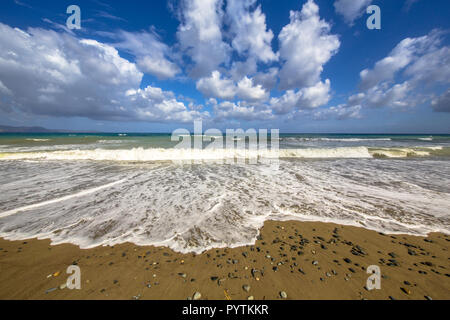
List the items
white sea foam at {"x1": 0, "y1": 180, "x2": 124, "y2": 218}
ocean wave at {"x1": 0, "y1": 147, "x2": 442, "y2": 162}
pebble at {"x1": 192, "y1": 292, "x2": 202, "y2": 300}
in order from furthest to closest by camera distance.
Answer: ocean wave at {"x1": 0, "y1": 147, "x2": 442, "y2": 162}, white sea foam at {"x1": 0, "y1": 180, "x2": 124, "y2": 218}, pebble at {"x1": 192, "y1": 292, "x2": 202, "y2": 300}

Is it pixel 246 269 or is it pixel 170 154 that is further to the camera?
A: pixel 170 154

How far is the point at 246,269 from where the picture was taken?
3.22 metres

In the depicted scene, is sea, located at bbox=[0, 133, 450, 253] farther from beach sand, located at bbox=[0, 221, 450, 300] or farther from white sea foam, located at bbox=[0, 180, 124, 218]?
beach sand, located at bbox=[0, 221, 450, 300]

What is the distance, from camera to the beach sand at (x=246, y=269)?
9.07 ft

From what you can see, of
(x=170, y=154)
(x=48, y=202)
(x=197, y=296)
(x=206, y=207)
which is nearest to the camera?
(x=197, y=296)

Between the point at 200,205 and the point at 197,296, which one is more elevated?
the point at 200,205

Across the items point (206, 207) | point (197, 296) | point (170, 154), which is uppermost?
point (170, 154)

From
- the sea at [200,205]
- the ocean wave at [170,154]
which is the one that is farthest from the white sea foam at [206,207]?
the ocean wave at [170,154]

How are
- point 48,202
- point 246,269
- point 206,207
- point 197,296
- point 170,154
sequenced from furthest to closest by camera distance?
point 170,154 < point 48,202 < point 206,207 < point 246,269 < point 197,296

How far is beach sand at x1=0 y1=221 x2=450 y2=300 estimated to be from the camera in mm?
2766

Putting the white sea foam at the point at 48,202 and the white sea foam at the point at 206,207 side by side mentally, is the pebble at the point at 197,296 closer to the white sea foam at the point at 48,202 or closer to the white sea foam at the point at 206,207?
the white sea foam at the point at 206,207

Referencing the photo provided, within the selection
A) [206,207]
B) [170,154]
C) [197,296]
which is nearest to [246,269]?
[197,296]

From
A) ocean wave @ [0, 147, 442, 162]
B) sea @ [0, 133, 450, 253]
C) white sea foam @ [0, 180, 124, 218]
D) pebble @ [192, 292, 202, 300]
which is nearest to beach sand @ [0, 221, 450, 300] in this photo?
pebble @ [192, 292, 202, 300]

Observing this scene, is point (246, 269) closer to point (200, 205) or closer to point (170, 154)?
point (200, 205)
